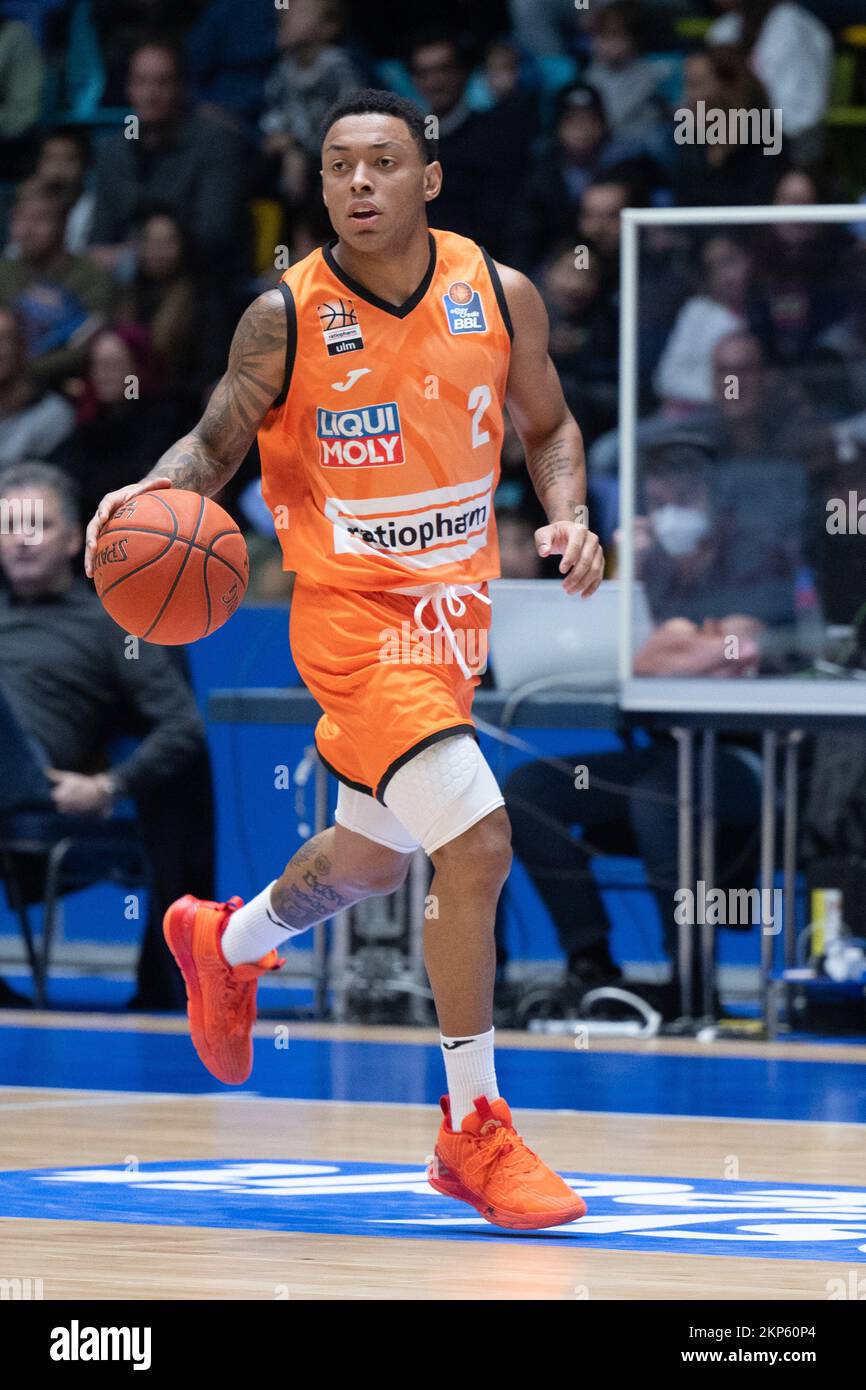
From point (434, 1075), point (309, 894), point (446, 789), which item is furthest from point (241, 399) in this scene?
point (434, 1075)

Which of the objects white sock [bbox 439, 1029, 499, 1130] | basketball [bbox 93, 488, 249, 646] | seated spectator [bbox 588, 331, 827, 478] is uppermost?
seated spectator [bbox 588, 331, 827, 478]

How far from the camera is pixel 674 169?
1105cm

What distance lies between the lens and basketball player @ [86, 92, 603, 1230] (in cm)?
441

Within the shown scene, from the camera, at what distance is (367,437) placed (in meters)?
4.65

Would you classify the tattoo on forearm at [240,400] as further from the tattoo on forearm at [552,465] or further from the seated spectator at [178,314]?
the seated spectator at [178,314]

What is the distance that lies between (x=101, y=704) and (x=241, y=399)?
4.85m

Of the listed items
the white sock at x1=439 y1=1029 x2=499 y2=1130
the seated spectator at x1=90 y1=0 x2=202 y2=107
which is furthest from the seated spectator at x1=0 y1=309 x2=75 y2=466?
the white sock at x1=439 y1=1029 x2=499 y2=1130

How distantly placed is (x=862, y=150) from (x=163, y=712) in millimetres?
4311

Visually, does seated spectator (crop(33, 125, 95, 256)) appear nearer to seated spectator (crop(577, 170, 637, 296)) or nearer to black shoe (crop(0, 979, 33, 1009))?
seated spectator (crop(577, 170, 637, 296))

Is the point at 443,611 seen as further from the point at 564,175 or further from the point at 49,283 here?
the point at 49,283

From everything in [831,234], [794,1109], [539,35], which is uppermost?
[539,35]

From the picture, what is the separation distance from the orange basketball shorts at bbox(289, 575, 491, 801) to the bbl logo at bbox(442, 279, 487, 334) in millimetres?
504

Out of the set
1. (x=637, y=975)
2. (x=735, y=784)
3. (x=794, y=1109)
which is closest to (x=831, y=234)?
(x=735, y=784)
